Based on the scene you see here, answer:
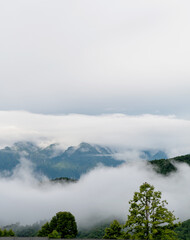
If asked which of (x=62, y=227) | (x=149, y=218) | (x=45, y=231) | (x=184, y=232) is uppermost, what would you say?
(x=149, y=218)

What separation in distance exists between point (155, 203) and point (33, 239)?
19.2 m

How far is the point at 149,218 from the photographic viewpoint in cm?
3803

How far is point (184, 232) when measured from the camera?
402 ft

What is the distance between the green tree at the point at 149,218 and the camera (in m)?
37.1

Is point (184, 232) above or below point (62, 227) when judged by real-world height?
below

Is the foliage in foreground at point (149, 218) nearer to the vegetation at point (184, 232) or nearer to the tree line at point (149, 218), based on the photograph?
the tree line at point (149, 218)

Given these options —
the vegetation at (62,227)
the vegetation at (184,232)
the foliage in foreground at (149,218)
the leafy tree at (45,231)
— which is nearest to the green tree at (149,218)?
the foliage in foreground at (149,218)

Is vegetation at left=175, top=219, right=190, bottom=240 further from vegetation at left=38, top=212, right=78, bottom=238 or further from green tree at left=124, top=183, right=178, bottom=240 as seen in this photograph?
green tree at left=124, top=183, right=178, bottom=240

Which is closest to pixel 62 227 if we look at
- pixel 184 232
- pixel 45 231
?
pixel 45 231

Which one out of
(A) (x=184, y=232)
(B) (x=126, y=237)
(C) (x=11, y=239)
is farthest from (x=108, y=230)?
(A) (x=184, y=232)

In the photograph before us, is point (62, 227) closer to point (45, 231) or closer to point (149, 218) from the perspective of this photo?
point (45, 231)

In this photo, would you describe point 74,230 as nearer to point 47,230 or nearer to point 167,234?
point 47,230

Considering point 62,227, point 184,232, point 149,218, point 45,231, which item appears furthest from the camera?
point 184,232

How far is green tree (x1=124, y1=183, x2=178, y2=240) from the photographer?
122 feet
